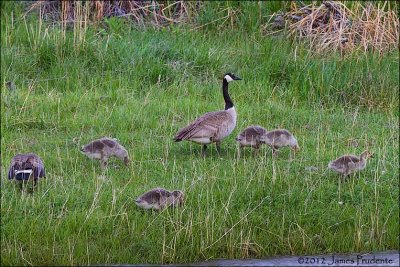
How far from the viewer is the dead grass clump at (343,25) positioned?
15648mm

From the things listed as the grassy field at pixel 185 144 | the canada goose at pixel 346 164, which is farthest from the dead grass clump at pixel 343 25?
the canada goose at pixel 346 164

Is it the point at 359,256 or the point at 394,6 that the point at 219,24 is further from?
the point at 359,256

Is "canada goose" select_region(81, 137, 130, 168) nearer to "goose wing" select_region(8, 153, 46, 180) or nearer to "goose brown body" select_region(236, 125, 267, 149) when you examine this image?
"goose wing" select_region(8, 153, 46, 180)

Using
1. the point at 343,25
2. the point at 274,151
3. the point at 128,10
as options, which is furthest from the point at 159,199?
the point at 128,10

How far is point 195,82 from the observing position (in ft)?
47.2

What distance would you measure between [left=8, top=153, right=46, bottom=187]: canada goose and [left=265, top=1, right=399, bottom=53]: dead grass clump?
6.89 meters

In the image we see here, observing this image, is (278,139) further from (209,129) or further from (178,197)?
(178,197)

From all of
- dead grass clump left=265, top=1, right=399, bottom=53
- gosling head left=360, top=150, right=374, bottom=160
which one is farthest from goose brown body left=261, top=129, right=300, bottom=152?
dead grass clump left=265, top=1, right=399, bottom=53

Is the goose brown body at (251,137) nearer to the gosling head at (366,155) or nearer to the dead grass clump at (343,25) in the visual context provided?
the gosling head at (366,155)

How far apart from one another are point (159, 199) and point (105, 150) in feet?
5.55

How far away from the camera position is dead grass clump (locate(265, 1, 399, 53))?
616 inches

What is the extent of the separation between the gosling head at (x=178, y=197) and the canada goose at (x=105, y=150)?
1.53m

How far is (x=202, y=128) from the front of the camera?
446 inches

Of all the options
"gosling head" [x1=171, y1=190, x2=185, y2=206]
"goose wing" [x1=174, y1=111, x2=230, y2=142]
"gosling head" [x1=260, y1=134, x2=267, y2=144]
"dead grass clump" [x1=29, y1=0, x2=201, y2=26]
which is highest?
A: "gosling head" [x1=171, y1=190, x2=185, y2=206]
